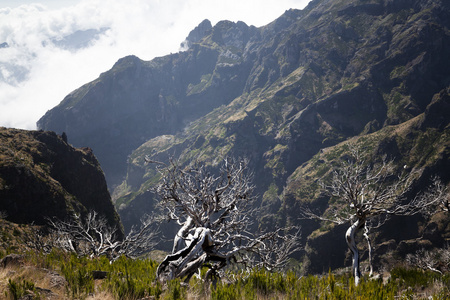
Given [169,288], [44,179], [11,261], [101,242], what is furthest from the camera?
[44,179]

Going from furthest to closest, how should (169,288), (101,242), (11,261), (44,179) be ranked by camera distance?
(44,179) < (101,242) < (11,261) < (169,288)

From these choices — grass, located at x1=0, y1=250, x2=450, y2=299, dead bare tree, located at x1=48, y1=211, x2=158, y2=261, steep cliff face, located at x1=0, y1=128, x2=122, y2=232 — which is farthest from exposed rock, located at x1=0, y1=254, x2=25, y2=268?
steep cliff face, located at x1=0, y1=128, x2=122, y2=232

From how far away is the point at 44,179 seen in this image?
6344 centimetres

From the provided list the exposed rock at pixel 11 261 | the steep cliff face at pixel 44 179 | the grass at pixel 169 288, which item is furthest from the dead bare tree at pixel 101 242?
the steep cliff face at pixel 44 179

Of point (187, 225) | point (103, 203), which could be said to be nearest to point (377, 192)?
point (187, 225)

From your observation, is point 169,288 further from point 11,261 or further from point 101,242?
point 101,242

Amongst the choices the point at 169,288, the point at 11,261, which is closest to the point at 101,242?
the point at 11,261

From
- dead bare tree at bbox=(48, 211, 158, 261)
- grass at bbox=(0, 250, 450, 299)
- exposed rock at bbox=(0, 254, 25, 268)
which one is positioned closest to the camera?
grass at bbox=(0, 250, 450, 299)

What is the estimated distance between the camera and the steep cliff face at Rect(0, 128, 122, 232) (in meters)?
54.0

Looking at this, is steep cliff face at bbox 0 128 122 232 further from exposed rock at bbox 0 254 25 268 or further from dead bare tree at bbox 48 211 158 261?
exposed rock at bbox 0 254 25 268

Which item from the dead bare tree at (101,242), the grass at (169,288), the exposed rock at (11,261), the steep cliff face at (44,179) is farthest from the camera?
the steep cliff face at (44,179)

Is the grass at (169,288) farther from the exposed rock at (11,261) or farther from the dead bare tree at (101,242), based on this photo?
the dead bare tree at (101,242)

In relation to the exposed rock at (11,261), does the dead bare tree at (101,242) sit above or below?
below

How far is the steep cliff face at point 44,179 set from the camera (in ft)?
177
